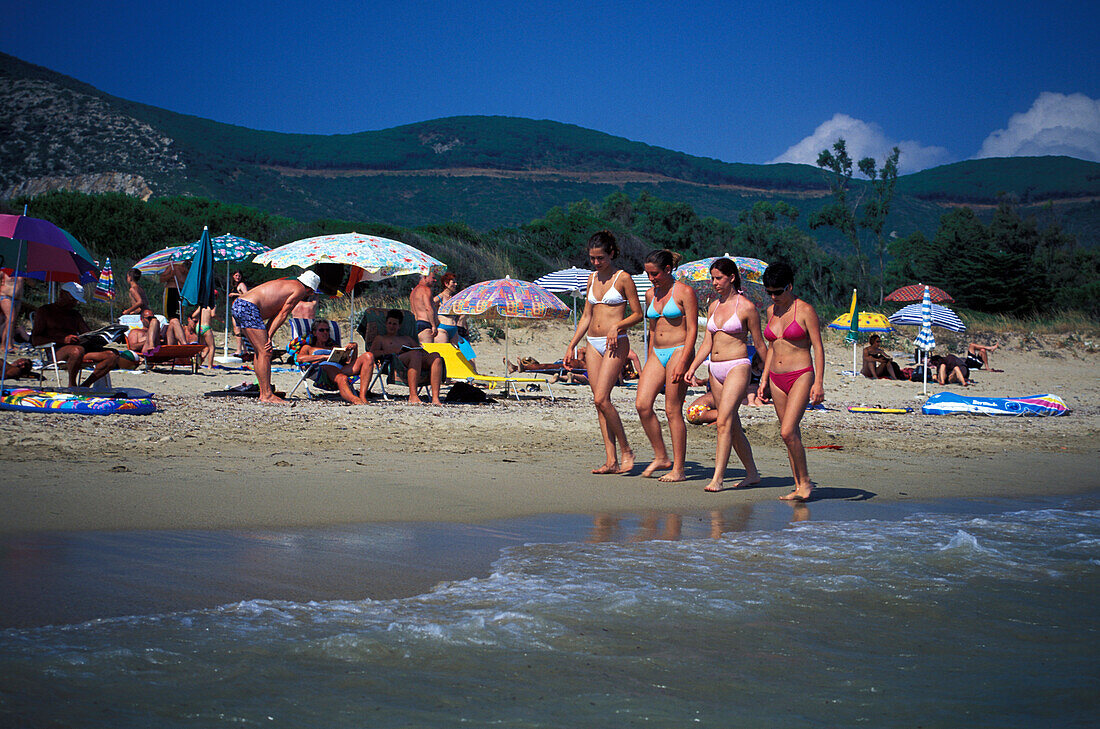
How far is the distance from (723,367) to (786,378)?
0.44 metres

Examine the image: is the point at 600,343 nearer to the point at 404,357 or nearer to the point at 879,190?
the point at 404,357

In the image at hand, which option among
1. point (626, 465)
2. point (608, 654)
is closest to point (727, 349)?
point (626, 465)

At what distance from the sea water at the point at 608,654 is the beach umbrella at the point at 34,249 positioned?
693 cm

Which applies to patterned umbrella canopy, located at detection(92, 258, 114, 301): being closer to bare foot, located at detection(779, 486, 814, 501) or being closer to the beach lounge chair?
the beach lounge chair

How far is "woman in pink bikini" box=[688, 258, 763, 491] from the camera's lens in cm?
608

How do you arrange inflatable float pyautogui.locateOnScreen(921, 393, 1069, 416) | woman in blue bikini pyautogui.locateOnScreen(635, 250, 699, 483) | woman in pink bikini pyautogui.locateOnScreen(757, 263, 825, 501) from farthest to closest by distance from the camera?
inflatable float pyautogui.locateOnScreen(921, 393, 1069, 416), woman in blue bikini pyautogui.locateOnScreen(635, 250, 699, 483), woman in pink bikini pyautogui.locateOnScreen(757, 263, 825, 501)

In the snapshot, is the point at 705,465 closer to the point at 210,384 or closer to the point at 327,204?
the point at 210,384

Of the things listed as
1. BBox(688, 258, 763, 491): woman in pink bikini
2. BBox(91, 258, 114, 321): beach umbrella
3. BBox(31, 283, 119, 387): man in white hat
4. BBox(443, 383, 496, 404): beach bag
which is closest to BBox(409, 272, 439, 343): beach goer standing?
BBox(443, 383, 496, 404): beach bag

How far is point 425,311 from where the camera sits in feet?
38.6

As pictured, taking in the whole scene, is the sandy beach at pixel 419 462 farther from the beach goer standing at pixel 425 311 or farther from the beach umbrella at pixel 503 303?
the beach umbrella at pixel 503 303

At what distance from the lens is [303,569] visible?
3838mm

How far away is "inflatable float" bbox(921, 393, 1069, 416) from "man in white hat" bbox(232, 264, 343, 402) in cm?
817

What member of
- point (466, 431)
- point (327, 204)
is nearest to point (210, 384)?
point (466, 431)

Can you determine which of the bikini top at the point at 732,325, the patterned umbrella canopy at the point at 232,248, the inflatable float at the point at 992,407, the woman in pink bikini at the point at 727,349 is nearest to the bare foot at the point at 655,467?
the woman in pink bikini at the point at 727,349
